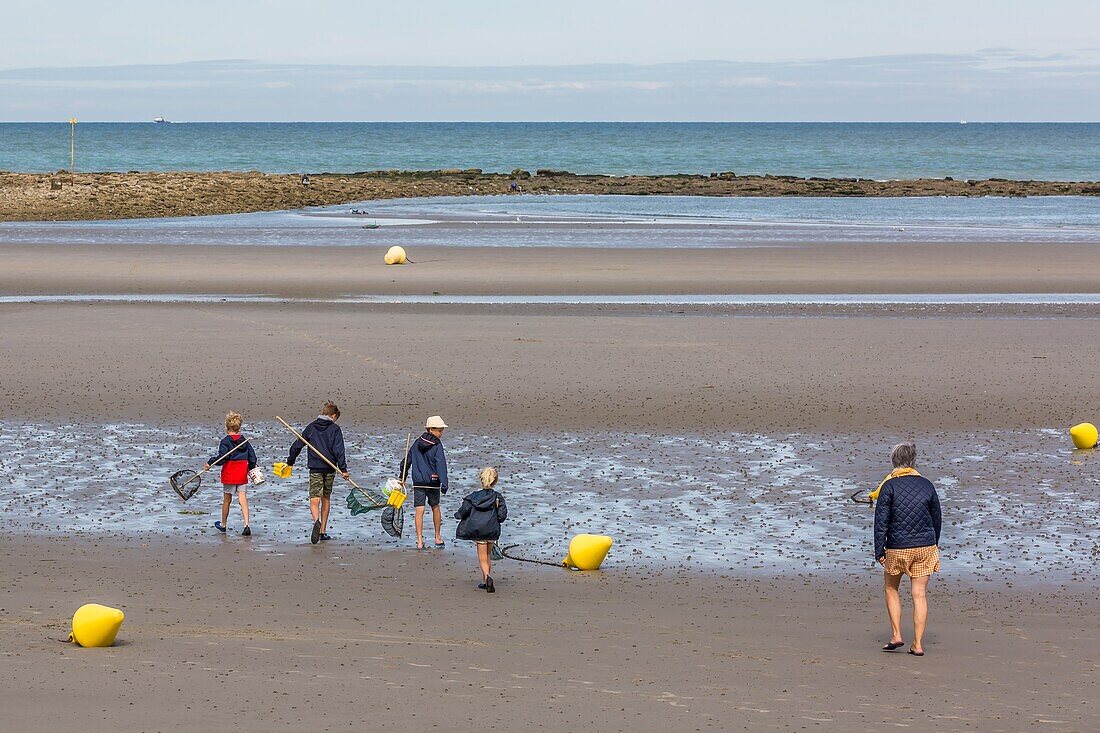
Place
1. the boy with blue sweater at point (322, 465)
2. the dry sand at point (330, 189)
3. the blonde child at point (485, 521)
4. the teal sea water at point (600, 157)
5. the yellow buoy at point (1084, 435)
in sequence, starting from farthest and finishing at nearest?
1. the teal sea water at point (600, 157)
2. the dry sand at point (330, 189)
3. the yellow buoy at point (1084, 435)
4. the boy with blue sweater at point (322, 465)
5. the blonde child at point (485, 521)

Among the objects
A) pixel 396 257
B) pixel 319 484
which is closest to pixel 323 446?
pixel 319 484

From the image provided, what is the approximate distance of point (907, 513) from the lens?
29.4ft

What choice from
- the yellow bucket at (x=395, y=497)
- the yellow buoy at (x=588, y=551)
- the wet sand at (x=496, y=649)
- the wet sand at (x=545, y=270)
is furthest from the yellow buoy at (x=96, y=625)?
the wet sand at (x=545, y=270)

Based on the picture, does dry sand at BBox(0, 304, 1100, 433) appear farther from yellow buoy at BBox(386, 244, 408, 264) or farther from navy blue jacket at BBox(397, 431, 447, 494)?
yellow buoy at BBox(386, 244, 408, 264)

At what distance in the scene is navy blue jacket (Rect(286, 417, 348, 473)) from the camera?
12.1m

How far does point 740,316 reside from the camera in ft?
83.9

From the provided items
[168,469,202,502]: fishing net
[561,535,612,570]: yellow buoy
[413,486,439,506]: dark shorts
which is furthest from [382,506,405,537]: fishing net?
[168,469,202,502]: fishing net

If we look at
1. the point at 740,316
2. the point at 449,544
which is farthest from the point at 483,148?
the point at 449,544

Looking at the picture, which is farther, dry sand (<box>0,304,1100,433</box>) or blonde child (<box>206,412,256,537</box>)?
dry sand (<box>0,304,1100,433</box>)

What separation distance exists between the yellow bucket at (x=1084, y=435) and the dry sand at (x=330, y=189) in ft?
141

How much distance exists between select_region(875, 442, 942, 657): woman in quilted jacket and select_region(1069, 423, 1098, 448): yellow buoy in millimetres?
7335

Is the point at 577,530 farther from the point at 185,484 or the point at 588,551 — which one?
the point at 185,484

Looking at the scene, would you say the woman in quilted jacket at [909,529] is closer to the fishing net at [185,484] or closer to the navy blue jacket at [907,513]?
the navy blue jacket at [907,513]

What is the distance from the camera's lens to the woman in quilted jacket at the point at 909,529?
29.3 ft
